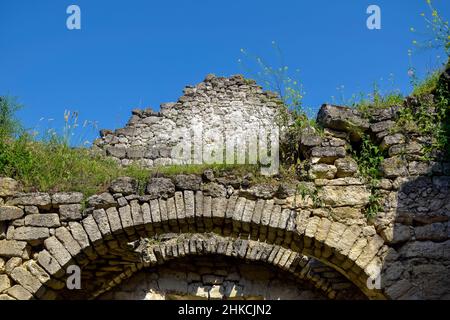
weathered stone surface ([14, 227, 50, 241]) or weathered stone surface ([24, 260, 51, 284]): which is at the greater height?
weathered stone surface ([14, 227, 50, 241])

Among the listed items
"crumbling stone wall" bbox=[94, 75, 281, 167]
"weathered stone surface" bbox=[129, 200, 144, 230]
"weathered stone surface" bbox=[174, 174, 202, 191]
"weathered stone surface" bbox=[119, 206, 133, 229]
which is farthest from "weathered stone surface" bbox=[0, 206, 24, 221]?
"crumbling stone wall" bbox=[94, 75, 281, 167]

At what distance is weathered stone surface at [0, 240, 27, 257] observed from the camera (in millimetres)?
6055

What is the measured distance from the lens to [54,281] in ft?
19.7

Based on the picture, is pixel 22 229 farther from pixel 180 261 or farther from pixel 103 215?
pixel 180 261

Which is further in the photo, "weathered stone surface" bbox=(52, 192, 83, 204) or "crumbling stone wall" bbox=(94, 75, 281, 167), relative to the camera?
"crumbling stone wall" bbox=(94, 75, 281, 167)

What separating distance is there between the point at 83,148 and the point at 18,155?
0.89 m

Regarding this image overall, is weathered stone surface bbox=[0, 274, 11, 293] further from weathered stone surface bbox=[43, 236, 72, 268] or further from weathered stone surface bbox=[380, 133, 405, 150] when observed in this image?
weathered stone surface bbox=[380, 133, 405, 150]

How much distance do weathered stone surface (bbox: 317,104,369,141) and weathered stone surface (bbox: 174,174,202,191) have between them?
5.03 ft

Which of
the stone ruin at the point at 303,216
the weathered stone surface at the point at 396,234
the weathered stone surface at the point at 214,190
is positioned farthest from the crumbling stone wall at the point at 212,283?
the weathered stone surface at the point at 396,234

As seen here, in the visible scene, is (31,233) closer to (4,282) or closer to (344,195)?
(4,282)

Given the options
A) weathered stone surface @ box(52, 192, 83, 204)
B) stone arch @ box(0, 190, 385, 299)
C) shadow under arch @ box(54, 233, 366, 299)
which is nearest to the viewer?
stone arch @ box(0, 190, 385, 299)

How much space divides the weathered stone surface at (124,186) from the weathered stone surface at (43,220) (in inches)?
25.1

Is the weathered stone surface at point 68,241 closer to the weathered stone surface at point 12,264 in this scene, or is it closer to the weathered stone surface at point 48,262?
the weathered stone surface at point 48,262
